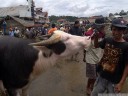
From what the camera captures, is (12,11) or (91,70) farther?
(12,11)

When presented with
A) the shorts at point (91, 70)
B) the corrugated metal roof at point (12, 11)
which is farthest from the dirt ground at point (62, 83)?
the corrugated metal roof at point (12, 11)

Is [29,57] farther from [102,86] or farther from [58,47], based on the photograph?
[102,86]

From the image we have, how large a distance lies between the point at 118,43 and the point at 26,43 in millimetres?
1906

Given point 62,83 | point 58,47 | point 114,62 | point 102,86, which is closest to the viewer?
point 114,62

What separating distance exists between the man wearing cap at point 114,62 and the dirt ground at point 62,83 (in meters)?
2.41

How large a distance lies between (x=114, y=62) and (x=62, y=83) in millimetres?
4025

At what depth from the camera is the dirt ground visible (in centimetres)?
703

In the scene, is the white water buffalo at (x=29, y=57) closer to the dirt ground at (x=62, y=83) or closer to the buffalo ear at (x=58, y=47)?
the buffalo ear at (x=58, y=47)

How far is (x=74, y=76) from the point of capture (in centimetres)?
905

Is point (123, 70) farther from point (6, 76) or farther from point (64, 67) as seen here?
point (64, 67)

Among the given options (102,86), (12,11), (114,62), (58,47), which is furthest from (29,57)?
(12,11)

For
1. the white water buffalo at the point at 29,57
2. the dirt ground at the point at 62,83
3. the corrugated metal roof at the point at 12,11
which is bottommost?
the dirt ground at the point at 62,83

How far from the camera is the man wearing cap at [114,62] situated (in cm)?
408

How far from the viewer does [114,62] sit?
419cm
